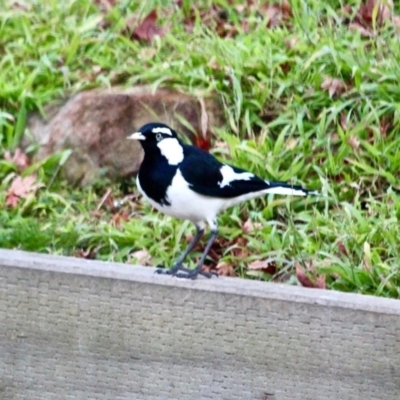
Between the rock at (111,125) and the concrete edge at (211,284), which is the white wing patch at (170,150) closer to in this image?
the concrete edge at (211,284)

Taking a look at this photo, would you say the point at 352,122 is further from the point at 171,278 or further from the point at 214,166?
the point at 171,278

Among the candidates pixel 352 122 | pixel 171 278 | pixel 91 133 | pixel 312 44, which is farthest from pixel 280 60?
pixel 171 278

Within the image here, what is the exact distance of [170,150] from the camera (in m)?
3.89

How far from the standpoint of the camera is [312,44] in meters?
5.50

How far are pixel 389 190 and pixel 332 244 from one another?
0.48 meters

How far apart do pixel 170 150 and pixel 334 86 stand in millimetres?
1607

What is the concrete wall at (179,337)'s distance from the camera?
3.26 m

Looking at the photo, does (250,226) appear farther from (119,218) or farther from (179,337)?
(179,337)

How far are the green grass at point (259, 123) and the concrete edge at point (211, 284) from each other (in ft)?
2.42

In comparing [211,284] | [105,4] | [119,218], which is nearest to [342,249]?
[211,284]

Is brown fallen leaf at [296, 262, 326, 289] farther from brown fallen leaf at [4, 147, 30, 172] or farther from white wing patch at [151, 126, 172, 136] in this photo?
brown fallen leaf at [4, 147, 30, 172]

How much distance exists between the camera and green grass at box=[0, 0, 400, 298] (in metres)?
4.41

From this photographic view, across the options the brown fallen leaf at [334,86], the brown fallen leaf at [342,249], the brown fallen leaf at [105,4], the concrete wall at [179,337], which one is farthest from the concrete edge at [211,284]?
the brown fallen leaf at [105,4]

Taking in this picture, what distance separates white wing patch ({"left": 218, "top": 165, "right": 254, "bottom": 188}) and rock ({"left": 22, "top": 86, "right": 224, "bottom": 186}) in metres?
1.22
